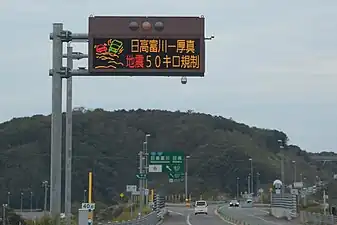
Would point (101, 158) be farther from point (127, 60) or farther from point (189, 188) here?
point (127, 60)

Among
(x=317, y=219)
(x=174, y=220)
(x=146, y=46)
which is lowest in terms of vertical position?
(x=174, y=220)

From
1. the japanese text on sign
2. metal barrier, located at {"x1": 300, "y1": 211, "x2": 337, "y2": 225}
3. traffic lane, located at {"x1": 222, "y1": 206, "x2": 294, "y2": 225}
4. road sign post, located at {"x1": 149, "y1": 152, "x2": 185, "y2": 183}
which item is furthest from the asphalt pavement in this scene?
the japanese text on sign

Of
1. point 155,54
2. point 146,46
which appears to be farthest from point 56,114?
point 155,54

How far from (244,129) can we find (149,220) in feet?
411

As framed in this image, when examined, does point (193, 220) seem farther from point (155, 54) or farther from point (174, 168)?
point (155, 54)

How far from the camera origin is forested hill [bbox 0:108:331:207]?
96.5 metres

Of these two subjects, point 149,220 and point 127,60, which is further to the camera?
point 149,220

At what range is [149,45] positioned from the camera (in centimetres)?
2233

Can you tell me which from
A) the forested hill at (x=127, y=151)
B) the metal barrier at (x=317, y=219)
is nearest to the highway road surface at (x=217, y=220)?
the metal barrier at (x=317, y=219)

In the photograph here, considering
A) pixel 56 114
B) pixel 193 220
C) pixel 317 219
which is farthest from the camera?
pixel 193 220

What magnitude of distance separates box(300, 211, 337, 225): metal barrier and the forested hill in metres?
31.4

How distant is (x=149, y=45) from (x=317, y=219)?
33.0 m

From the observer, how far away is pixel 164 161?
60375 mm

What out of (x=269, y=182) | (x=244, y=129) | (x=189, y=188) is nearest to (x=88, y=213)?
(x=189, y=188)
